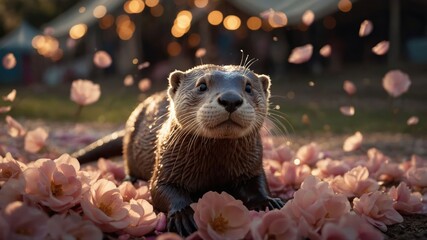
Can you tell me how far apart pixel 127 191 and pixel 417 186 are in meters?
1.78

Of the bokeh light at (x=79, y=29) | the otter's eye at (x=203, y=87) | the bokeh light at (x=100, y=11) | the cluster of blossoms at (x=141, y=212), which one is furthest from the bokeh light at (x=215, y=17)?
the cluster of blossoms at (x=141, y=212)

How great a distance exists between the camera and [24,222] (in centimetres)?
186

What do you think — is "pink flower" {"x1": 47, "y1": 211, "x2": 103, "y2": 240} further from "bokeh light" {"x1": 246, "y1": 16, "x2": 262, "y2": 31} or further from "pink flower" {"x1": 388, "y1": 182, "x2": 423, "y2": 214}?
"bokeh light" {"x1": 246, "y1": 16, "x2": 262, "y2": 31}

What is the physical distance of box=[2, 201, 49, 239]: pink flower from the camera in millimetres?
1834

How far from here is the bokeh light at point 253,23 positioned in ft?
53.7

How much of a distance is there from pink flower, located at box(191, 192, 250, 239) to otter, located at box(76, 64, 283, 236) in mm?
314

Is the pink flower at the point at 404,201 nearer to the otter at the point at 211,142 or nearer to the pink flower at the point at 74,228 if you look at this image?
the otter at the point at 211,142

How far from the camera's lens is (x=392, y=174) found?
353cm

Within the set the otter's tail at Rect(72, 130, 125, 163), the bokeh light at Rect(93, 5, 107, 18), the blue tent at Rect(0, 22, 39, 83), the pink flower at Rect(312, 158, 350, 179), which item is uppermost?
the pink flower at Rect(312, 158, 350, 179)

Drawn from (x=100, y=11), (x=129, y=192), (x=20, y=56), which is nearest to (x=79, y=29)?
(x=100, y=11)

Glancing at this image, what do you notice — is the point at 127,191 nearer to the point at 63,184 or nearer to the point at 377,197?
the point at 63,184

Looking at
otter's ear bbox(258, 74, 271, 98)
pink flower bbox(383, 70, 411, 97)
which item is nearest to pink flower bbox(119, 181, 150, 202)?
otter's ear bbox(258, 74, 271, 98)

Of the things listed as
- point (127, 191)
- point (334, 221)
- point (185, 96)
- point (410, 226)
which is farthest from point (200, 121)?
point (410, 226)

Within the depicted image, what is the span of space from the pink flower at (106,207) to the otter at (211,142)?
28 cm
